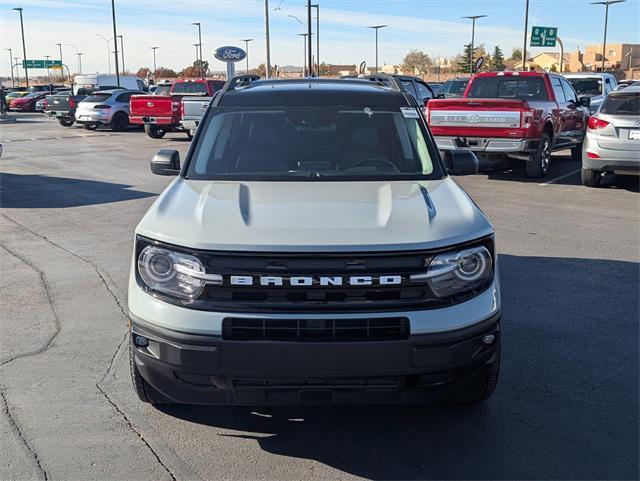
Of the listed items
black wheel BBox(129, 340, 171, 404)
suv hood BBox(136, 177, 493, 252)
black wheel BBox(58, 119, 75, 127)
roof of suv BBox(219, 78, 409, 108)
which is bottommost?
black wheel BBox(58, 119, 75, 127)

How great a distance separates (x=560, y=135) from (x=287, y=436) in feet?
38.8

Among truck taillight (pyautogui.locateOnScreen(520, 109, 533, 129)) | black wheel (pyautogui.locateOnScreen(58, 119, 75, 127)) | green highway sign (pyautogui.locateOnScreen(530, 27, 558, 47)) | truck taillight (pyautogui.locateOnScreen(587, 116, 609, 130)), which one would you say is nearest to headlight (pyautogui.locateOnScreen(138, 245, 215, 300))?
truck taillight (pyautogui.locateOnScreen(587, 116, 609, 130))

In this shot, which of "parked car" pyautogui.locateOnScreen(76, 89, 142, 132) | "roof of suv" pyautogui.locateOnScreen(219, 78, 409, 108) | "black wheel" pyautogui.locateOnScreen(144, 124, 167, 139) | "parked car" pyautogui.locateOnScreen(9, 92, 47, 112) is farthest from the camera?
"parked car" pyautogui.locateOnScreen(9, 92, 47, 112)

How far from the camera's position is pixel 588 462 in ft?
11.2

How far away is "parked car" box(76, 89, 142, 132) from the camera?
87.8ft

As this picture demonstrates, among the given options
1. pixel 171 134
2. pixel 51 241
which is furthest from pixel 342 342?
pixel 171 134

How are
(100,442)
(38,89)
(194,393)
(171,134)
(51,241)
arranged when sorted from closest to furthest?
(194,393) < (100,442) < (51,241) < (171,134) < (38,89)

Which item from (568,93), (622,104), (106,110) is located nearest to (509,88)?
(568,93)

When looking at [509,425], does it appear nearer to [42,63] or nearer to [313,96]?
[313,96]

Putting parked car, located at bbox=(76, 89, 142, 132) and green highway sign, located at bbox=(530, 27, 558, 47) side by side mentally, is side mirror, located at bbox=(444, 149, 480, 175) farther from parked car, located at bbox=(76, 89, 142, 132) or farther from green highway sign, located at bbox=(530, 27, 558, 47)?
green highway sign, located at bbox=(530, 27, 558, 47)

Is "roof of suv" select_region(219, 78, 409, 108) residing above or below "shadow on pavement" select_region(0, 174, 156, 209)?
above

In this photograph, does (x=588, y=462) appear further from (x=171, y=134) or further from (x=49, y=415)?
(x=171, y=134)

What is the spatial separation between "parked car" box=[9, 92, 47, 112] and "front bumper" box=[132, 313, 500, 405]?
155ft

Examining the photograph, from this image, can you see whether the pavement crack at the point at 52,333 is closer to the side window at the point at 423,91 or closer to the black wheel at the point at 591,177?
the black wheel at the point at 591,177
